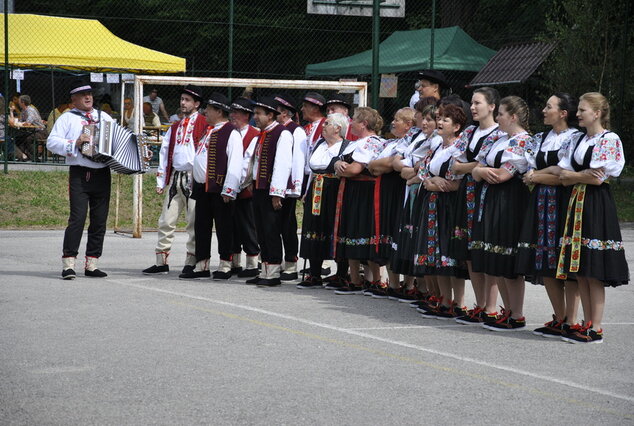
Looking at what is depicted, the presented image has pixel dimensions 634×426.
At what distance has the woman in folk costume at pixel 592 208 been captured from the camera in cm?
776

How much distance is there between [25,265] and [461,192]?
18.6 feet

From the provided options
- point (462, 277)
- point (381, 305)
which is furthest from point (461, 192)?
point (381, 305)

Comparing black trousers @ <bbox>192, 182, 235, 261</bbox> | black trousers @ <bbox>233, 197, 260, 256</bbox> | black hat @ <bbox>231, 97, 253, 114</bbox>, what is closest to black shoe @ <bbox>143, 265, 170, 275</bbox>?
black trousers @ <bbox>192, 182, 235, 261</bbox>

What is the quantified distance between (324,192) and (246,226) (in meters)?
1.31

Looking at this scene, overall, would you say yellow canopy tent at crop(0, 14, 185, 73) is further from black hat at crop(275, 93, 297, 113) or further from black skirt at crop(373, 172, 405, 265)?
black skirt at crop(373, 172, 405, 265)

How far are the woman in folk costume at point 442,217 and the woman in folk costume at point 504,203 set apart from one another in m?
0.36

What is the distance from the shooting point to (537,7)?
32.8 metres

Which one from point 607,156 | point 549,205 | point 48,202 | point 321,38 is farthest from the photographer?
point 321,38

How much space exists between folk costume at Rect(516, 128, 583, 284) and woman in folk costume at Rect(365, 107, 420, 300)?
1.97 meters

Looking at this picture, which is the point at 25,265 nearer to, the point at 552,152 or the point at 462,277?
the point at 462,277

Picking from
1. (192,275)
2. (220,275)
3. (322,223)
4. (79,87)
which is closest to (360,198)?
(322,223)

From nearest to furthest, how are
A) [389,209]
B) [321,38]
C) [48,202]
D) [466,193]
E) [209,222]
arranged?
1. [466,193]
2. [389,209]
3. [209,222]
4. [48,202]
5. [321,38]

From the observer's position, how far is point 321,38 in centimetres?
2733

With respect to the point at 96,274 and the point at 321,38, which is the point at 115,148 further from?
the point at 321,38
